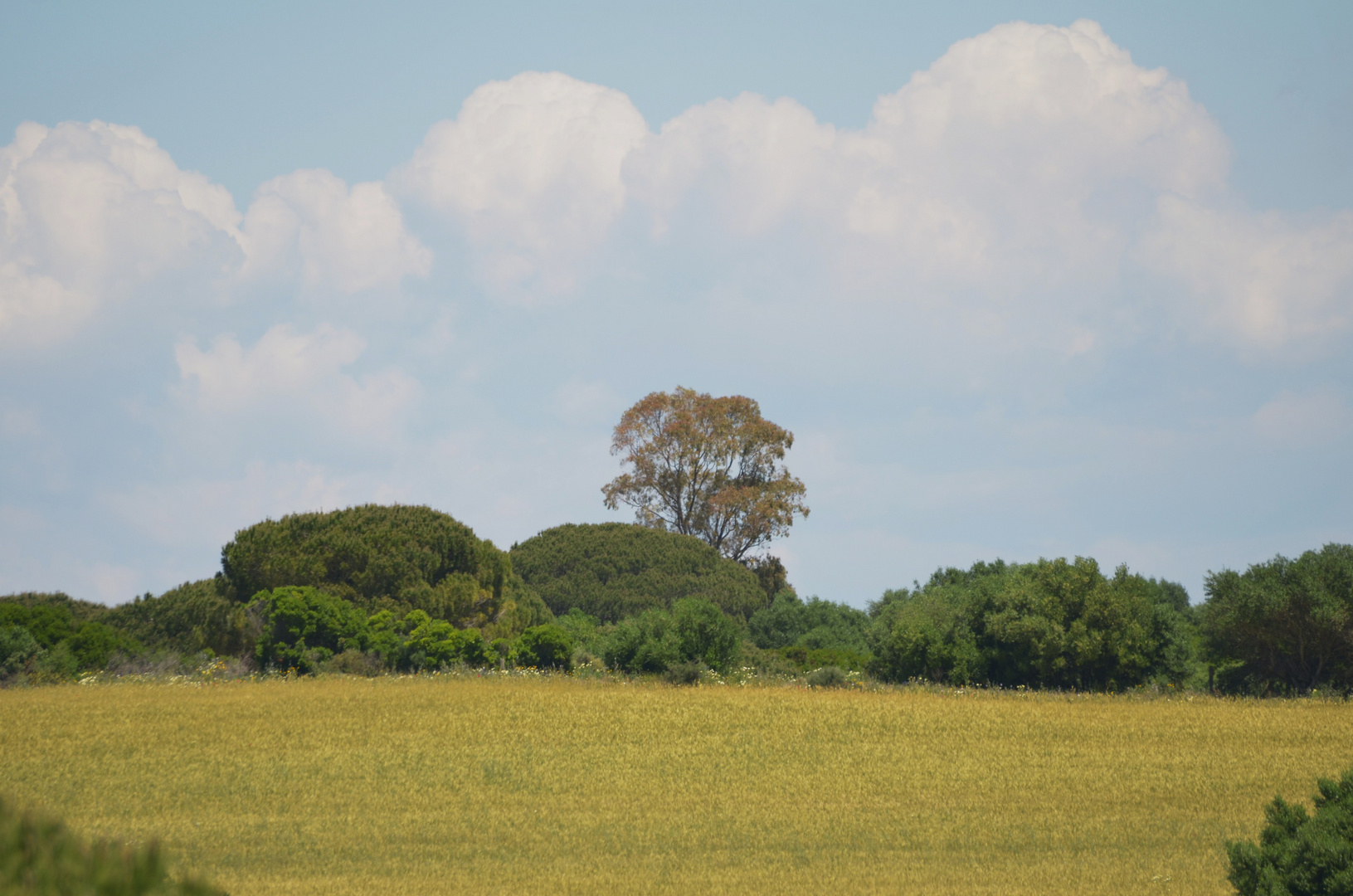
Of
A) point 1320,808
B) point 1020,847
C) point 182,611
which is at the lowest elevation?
point 1020,847

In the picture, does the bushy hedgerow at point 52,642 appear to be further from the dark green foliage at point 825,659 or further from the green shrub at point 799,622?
the green shrub at point 799,622

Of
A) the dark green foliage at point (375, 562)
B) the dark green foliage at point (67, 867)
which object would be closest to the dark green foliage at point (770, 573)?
the dark green foliage at point (375, 562)

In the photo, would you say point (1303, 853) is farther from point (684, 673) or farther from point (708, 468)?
point (708, 468)

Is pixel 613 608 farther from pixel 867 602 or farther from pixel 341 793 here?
pixel 341 793

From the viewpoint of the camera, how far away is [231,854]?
15312mm

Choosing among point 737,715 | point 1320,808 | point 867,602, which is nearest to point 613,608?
point 867,602

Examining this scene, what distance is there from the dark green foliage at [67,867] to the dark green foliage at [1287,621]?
32827 mm

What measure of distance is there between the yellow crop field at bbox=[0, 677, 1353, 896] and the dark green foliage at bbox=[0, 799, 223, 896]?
11.1 metres

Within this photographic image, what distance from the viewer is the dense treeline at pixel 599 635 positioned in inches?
1183

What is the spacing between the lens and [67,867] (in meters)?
3.08

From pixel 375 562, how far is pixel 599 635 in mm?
9974

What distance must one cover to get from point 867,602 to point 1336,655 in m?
33.0

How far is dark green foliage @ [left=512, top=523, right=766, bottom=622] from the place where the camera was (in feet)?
170

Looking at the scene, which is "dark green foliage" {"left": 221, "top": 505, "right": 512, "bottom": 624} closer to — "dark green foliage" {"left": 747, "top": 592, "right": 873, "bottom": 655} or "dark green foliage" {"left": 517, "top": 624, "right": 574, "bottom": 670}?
"dark green foliage" {"left": 517, "top": 624, "right": 574, "bottom": 670}
